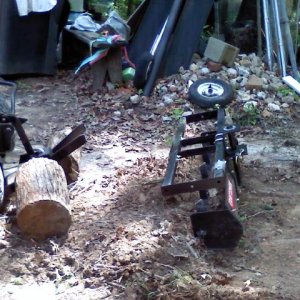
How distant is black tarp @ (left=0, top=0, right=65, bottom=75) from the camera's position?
938cm

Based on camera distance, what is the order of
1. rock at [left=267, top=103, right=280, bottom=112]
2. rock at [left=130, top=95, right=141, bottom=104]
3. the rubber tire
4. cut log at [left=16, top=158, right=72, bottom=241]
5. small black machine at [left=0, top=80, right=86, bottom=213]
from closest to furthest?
cut log at [left=16, top=158, right=72, bottom=241]
small black machine at [left=0, top=80, right=86, bottom=213]
rock at [left=267, top=103, right=280, bottom=112]
rock at [left=130, top=95, right=141, bottom=104]
the rubber tire

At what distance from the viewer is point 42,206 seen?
14.8 feet

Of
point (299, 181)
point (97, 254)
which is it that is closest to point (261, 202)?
point (299, 181)

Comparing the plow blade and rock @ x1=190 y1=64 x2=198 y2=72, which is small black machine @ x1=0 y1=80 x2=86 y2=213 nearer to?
the plow blade

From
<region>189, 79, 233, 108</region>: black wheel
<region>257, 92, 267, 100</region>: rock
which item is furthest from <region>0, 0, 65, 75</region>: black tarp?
<region>257, 92, 267, 100</region>: rock

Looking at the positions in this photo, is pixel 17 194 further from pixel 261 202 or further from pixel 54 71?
pixel 54 71

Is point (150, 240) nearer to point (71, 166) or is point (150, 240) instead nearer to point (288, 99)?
point (71, 166)

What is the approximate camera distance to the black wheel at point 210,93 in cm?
788

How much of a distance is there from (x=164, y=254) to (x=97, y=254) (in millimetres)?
422

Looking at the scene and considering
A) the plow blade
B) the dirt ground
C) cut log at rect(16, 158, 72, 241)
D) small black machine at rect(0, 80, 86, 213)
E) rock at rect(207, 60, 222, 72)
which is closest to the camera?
the dirt ground

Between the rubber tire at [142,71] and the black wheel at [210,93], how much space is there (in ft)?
2.06

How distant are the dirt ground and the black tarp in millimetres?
2555

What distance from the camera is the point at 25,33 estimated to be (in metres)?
9.51

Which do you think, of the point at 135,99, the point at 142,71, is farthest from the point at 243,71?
the point at 135,99
